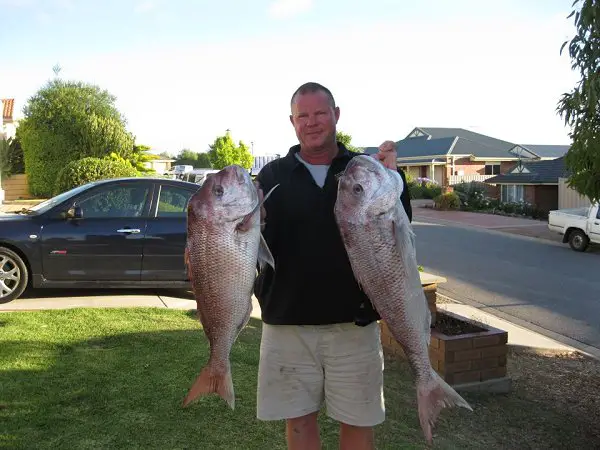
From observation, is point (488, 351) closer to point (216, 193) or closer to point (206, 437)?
point (206, 437)

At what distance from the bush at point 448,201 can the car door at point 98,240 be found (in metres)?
26.7

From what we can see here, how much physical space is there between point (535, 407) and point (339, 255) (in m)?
3.25

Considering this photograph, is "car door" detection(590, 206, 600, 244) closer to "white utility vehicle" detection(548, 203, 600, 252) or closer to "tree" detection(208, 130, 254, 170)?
"white utility vehicle" detection(548, 203, 600, 252)

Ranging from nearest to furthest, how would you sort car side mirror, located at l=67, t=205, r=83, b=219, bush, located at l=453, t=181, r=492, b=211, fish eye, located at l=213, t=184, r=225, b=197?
fish eye, located at l=213, t=184, r=225, b=197 < car side mirror, located at l=67, t=205, r=83, b=219 < bush, located at l=453, t=181, r=492, b=211

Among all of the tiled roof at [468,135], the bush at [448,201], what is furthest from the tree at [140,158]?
the tiled roof at [468,135]

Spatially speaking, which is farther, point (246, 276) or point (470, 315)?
point (470, 315)

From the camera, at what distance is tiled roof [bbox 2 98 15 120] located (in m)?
42.1

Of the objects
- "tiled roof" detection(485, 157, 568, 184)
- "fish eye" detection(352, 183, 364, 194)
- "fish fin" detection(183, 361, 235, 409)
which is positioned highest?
"tiled roof" detection(485, 157, 568, 184)

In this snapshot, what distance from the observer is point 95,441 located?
12.3ft

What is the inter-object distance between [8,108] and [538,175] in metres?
36.0

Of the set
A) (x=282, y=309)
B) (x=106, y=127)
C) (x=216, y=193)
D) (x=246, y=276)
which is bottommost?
(x=282, y=309)

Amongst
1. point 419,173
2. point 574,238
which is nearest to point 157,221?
point 574,238

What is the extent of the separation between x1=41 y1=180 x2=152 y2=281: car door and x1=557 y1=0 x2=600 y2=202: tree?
535 cm

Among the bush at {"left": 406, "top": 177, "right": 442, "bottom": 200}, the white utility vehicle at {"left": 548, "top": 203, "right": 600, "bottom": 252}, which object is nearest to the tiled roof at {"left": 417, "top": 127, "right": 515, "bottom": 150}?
the bush at {"left": 406, "top": 177, "right": 442, "bottom": 200}
